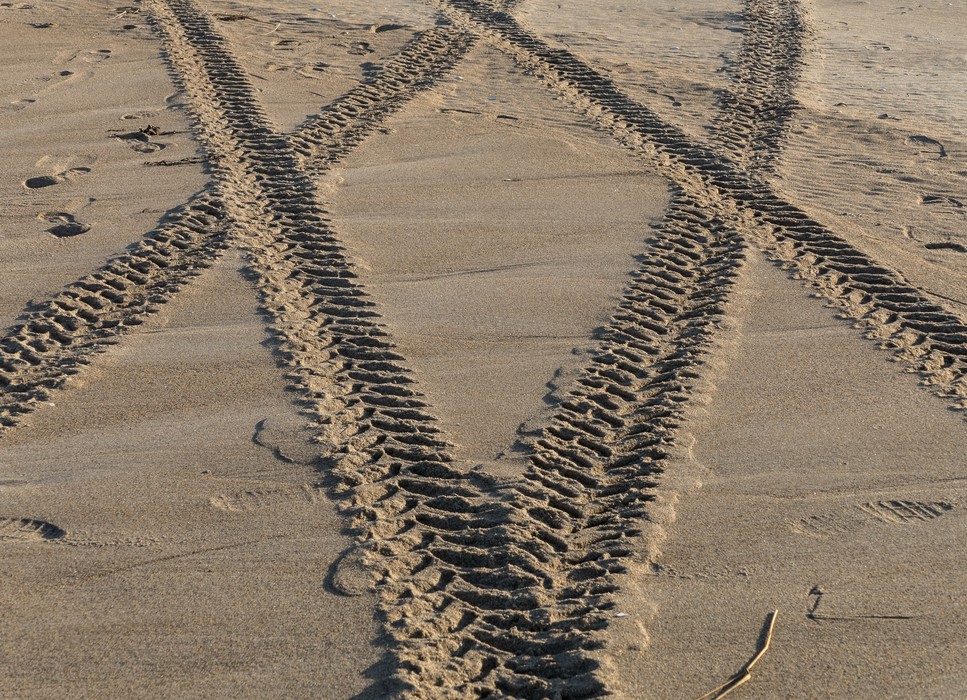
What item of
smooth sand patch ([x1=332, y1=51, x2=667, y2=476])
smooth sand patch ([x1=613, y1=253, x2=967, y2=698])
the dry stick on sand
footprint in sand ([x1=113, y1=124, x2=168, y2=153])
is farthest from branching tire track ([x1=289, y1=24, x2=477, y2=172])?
the dry stick on sand

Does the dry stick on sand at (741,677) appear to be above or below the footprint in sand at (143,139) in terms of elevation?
below

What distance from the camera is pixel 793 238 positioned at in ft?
17.9

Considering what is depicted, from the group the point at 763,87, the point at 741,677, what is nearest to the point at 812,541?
the point at 741,677

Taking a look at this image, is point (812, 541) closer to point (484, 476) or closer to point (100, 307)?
point (484, 476)

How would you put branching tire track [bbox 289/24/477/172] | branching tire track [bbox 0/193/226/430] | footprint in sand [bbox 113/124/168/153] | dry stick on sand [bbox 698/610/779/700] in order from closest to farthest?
dry stick on sand [bbox 698/610/779/700]
branching tire track [bbox 0/193/226/430]
footprint in sand [bbox 113/124/168/153]
branching tire track [bbox 289/24/477/172]

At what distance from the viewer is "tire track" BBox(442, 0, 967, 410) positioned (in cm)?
439

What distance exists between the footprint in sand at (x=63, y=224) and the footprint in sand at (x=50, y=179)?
42 cm

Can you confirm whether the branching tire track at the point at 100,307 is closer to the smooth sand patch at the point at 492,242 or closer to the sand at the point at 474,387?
the sand at the point at 474,387

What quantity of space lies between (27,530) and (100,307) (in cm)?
164

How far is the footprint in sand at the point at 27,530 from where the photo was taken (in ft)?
10.3

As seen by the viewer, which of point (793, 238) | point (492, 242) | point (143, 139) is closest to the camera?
point (492, 242)

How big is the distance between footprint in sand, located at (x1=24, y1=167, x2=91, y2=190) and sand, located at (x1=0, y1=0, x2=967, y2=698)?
0.02m

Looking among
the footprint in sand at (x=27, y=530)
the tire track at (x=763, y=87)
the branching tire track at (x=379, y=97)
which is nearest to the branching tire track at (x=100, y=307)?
the footprint in sand at (x=27, y=530)

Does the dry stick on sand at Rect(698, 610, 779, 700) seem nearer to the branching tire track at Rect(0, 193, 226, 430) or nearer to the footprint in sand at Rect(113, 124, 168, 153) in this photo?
the branching tire track at Rect(0, 193, 226, 430)
